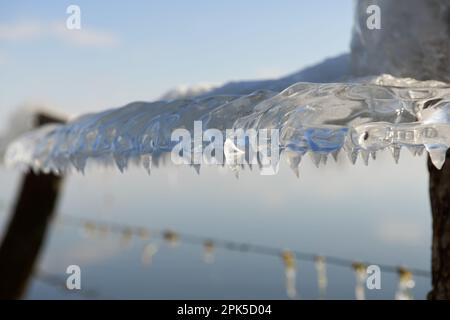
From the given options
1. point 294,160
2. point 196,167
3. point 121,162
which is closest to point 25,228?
point 121,162

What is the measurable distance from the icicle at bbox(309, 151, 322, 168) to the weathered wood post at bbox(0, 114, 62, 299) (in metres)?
2.23

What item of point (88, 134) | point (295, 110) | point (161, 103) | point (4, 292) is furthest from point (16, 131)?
point (295, 110)

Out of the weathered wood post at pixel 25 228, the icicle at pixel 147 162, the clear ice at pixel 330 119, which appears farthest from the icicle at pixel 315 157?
the weathered wood post at pixel 25 228

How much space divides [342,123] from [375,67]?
0.48 m

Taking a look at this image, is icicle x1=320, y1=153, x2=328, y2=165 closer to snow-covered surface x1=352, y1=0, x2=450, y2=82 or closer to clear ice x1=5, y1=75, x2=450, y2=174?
clear ice x1=5, y1=75, x2=450, y2=174

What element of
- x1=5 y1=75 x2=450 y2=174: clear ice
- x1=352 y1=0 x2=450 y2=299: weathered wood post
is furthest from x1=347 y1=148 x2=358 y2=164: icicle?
x1=352 y1=0 x2=450 y2=299: weathered wood post

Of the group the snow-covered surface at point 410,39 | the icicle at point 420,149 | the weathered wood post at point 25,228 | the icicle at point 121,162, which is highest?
the snow-covered surface at point 410,39

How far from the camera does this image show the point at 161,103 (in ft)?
3.75

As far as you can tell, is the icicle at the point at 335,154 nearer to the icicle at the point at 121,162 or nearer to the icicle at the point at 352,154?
the icicle at the point at 352,154

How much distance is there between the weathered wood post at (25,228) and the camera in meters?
2.86

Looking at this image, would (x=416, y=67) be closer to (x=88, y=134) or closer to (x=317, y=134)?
(x=317, y=134)

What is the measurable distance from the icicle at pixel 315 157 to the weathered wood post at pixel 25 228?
2.23 m

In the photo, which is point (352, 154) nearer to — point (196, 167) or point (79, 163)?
point (196, 167)

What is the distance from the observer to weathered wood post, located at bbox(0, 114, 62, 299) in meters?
2.86
